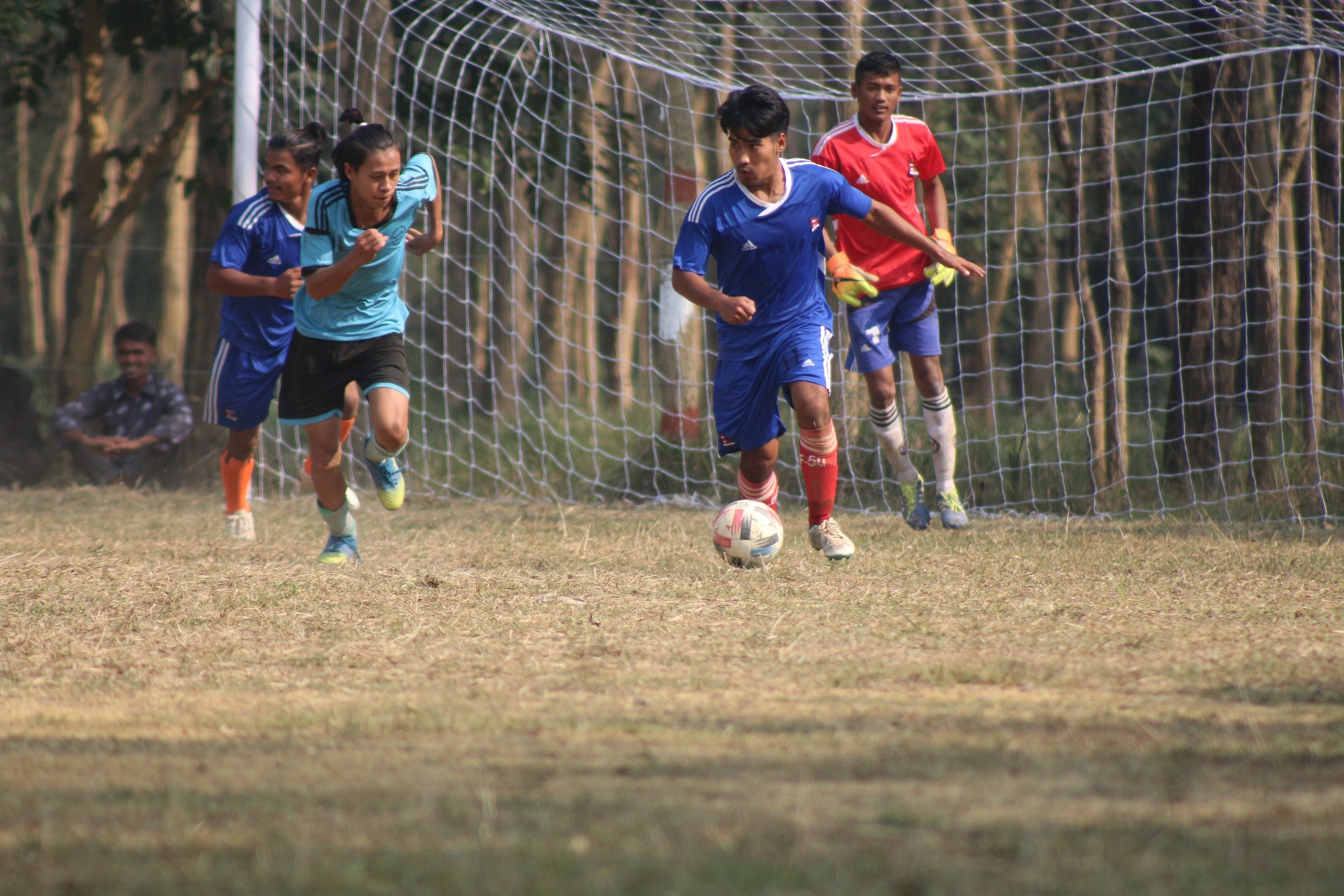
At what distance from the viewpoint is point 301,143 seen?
555cm

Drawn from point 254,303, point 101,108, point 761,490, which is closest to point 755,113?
point 761,490

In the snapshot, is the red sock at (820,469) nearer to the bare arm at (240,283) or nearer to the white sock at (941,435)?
the white sock at (941,435)

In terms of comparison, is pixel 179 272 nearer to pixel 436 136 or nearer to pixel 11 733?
pixel 436 136

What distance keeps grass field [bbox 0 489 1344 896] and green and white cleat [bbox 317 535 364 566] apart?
0.48 feet

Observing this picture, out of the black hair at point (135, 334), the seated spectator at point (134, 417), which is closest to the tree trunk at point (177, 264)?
the seated spectator at point (134, 417)

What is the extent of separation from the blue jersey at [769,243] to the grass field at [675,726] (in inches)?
35.6

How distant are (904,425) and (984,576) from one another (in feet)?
11.5

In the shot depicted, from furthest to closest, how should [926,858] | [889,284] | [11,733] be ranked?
[889,284] < [11,733] < [926,858]

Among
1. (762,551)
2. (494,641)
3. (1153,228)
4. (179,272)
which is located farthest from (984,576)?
(179,272)

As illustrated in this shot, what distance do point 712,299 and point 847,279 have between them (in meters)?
1.05

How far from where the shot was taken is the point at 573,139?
32.1 ft

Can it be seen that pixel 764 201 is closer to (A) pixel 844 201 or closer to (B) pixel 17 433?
(A) pixel 844 201

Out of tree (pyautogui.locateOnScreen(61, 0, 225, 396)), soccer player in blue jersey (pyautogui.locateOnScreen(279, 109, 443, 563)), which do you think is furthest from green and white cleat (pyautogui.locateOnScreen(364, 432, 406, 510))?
tree (pyautogui.locateOnScreen(61, 0, 225, 396))

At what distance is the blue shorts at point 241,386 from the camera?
19.4 feet
